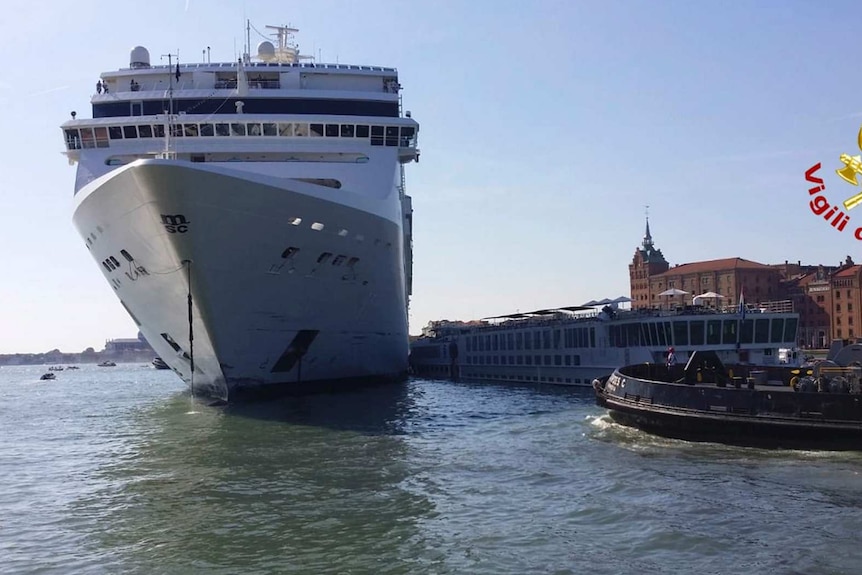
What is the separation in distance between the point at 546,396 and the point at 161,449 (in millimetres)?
20422

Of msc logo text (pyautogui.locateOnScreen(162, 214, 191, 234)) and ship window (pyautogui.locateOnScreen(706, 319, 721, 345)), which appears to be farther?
ship window (pyautogui.locateOnScreen(706, 319, 721, 345))

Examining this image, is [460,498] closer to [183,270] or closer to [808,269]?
[183,270]

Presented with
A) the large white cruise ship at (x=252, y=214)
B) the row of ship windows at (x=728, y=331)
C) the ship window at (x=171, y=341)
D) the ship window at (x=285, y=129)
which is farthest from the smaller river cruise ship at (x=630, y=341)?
the ship window at (x=171, y=341)

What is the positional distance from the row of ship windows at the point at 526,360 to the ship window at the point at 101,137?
27.7 meters

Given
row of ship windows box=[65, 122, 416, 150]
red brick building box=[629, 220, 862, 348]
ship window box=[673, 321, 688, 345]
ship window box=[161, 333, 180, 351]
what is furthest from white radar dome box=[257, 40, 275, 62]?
red brick building box=[629, 220, 862, 348]

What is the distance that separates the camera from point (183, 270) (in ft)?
83.8

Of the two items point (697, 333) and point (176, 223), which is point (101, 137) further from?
point (697, 333)

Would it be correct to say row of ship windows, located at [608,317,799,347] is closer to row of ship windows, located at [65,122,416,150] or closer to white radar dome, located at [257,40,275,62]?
row of ship windows, located at [65,122,416,150]

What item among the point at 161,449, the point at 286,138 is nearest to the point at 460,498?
the point at 161,449

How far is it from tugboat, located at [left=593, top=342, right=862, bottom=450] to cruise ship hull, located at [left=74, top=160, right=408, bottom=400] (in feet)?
37.1

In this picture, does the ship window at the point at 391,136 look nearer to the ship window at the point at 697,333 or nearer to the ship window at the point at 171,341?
the ship window at the point at 171,341

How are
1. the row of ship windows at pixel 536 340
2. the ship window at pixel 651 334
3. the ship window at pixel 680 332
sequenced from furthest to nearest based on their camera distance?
the row of ship windows at pixel 536 340
the ship window at pixel 651 334
the ship window at pixel 680 332

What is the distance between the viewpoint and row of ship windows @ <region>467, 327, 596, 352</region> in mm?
46156

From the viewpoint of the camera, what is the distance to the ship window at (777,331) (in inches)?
1550
